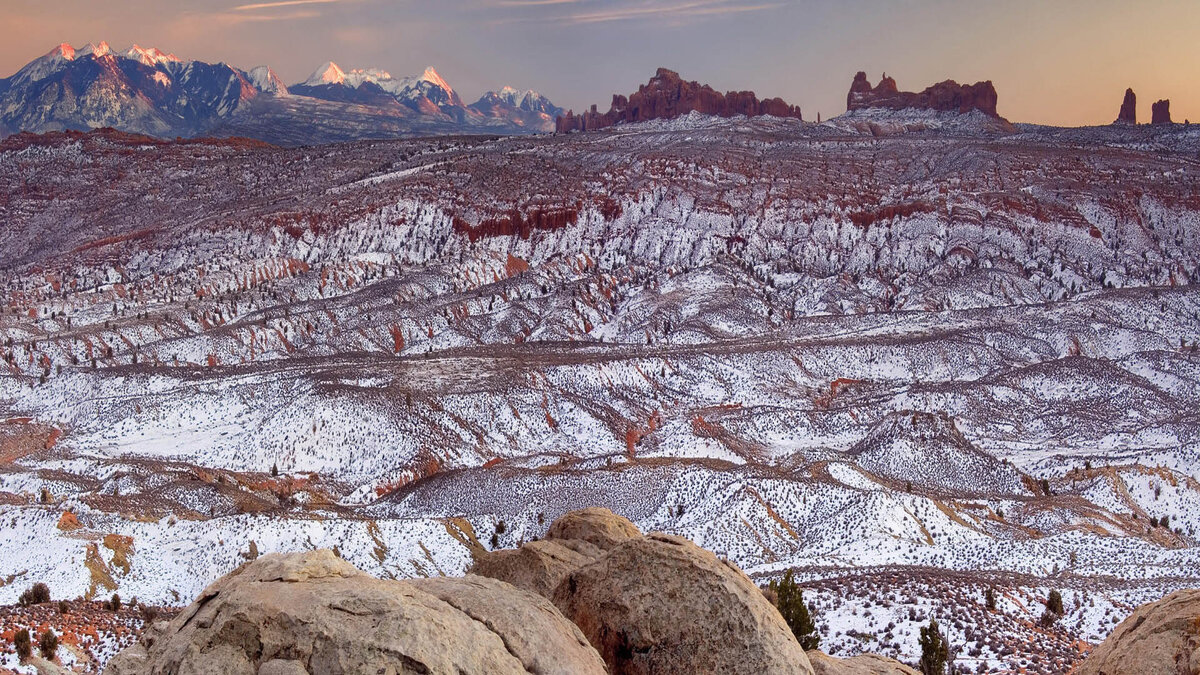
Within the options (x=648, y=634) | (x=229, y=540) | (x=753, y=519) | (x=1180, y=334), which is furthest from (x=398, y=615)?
(x=1180, y=334)

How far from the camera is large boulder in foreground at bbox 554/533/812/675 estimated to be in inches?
424

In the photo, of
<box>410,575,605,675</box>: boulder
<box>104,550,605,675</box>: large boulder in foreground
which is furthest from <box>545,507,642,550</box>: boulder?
<box>104,550,605,675</box>: large boulder in foreground

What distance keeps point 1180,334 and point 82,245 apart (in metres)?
144

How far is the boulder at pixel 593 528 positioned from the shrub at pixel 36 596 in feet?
81.7

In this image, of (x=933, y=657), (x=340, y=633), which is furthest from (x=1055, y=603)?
(x=340, y=633)

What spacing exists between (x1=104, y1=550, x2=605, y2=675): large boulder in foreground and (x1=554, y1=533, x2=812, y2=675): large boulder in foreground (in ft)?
3.97

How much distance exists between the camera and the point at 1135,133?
163375 millimetres

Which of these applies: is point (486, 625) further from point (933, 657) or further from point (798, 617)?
point (933, 657)

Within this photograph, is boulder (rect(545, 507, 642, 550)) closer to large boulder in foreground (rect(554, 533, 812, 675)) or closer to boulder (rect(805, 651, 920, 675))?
large boulder in foreground (rect(554, 533, 812, 675))

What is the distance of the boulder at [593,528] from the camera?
16.5 metres

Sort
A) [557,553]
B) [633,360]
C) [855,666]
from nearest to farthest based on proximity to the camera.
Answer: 1. [855,666]
2. [557,553]
3. [633,360]

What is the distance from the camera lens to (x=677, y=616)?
439 inches

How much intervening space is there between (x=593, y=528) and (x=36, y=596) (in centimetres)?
2646

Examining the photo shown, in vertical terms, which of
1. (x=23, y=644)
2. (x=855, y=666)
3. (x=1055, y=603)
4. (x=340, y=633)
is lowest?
(x=1055, y=603)
